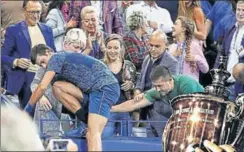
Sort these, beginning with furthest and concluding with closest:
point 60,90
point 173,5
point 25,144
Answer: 1. point 173,5
2. point 60,90
3. point 25,144

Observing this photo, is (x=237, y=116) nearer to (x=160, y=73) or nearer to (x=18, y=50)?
(x=160, y=73)

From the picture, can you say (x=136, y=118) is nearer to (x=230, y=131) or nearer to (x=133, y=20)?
(x=133, y=20)

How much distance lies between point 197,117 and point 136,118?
178cm

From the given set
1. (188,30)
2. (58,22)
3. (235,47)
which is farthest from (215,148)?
(58,22)

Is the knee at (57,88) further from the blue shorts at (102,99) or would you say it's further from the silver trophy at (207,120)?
the silver trophy at (207,120)

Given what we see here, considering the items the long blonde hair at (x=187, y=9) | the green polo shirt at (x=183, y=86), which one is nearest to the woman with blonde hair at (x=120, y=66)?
the green polo shirt at (x=183, y=86)

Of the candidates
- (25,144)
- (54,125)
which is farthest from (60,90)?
(25,144)

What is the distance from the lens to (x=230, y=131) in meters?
3.41

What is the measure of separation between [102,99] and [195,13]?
1.93 m

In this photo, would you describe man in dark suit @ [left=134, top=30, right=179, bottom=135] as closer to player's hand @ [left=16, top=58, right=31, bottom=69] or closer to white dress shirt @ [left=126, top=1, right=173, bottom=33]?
white dress shirt @ [left=126, top=1, right=173, bottom=33]

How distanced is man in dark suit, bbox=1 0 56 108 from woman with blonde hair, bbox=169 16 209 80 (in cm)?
101

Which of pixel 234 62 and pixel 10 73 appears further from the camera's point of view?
pixel 234 62

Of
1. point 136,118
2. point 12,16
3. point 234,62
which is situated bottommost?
point 136,118

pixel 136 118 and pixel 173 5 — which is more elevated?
pixel 173 5
